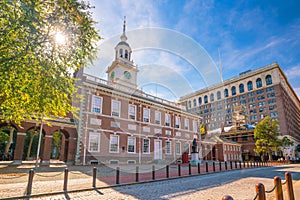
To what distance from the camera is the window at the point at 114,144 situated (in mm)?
21938

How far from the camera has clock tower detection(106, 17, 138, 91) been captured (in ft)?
105

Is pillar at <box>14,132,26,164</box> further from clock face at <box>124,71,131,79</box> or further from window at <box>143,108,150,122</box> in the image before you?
clock face at <box>124,71,131,79</box>

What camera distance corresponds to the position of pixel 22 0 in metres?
6.70

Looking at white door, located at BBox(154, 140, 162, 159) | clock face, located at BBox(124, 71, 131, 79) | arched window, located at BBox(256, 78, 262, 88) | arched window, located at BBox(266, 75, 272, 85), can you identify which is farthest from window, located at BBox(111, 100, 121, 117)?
arched window, located at BBox(256, 78, 262, 88)

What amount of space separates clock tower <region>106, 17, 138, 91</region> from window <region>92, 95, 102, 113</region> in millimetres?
9920

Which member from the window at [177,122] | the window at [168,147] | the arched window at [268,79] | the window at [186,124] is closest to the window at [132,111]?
the window at [168,147]

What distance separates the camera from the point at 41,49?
7574 mm

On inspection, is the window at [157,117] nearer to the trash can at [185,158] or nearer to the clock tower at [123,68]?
the clock tower at [123,68]

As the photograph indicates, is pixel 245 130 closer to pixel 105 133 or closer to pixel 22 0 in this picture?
pixel 105 133

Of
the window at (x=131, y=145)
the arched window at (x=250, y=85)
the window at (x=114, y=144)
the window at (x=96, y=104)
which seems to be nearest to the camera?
the window at (x=96, y=104)

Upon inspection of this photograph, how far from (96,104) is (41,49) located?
47.0 ft

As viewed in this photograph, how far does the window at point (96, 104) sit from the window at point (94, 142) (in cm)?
275

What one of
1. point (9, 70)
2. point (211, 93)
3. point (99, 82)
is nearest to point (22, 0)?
point (9, 70)

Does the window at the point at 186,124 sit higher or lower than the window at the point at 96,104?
lower
